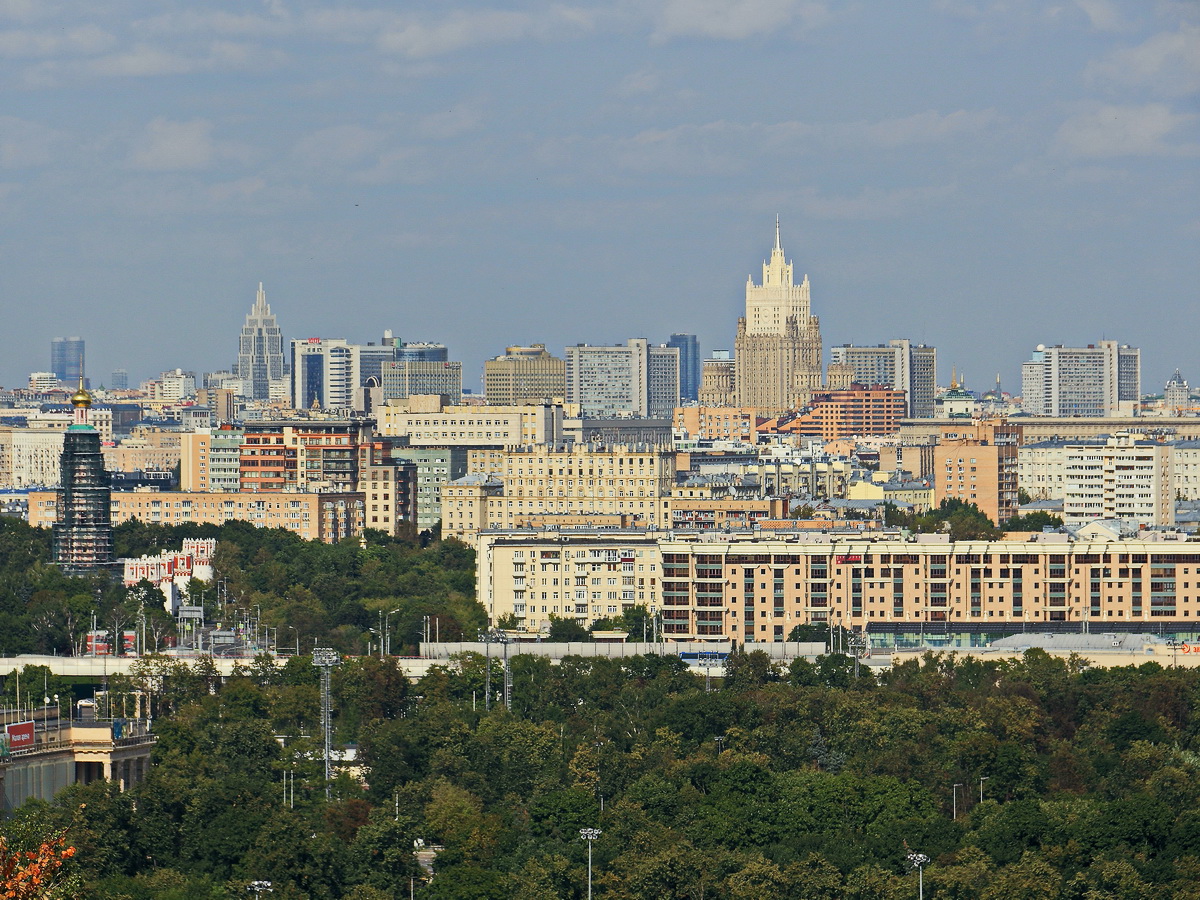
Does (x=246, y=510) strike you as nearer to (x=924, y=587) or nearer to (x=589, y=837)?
(x=924, y=587)

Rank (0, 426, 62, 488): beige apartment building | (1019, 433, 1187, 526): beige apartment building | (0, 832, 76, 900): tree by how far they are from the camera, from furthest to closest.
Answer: (0, 426, 62, 488): beige apartment building → (1019, 433, 1187, 526): beige apartment building → (0, 832, 76, 900): tree

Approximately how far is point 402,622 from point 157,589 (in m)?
12.1

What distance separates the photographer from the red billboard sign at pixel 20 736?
51531mm

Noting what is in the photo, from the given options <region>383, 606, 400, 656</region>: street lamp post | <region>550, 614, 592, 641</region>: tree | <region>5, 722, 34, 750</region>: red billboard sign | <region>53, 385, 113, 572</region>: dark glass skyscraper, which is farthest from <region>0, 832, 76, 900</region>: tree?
<region>53, 385, 113, 572</region>: dark glass skyscraper

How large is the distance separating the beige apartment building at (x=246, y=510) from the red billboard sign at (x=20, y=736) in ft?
197

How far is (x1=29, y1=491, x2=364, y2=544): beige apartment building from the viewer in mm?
115375

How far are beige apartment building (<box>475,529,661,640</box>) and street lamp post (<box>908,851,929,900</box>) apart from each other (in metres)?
38.6

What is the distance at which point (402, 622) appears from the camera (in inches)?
3140

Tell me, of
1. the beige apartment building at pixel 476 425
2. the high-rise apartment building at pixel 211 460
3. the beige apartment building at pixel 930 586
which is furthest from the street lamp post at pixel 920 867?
the beige apartment building at pixel 476 425

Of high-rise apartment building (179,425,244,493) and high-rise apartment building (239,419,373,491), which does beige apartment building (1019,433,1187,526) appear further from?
high-rise apartment building (179,425,244,493)

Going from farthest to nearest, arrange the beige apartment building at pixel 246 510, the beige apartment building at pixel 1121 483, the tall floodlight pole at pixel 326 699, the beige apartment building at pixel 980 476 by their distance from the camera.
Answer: the beige apartment building at pixel 980 476 < the beige apartment building at pixel 1121 483 < the beige apartment building at pixel 246 510 < the tall floodlight pole at pixel 326 699

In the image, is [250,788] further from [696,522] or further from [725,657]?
[696,522]

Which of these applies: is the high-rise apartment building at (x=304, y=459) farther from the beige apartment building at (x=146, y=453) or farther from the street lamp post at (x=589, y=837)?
the street lamp post at (x=589, y=837)

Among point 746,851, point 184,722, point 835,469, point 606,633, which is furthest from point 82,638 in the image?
point 835,469
